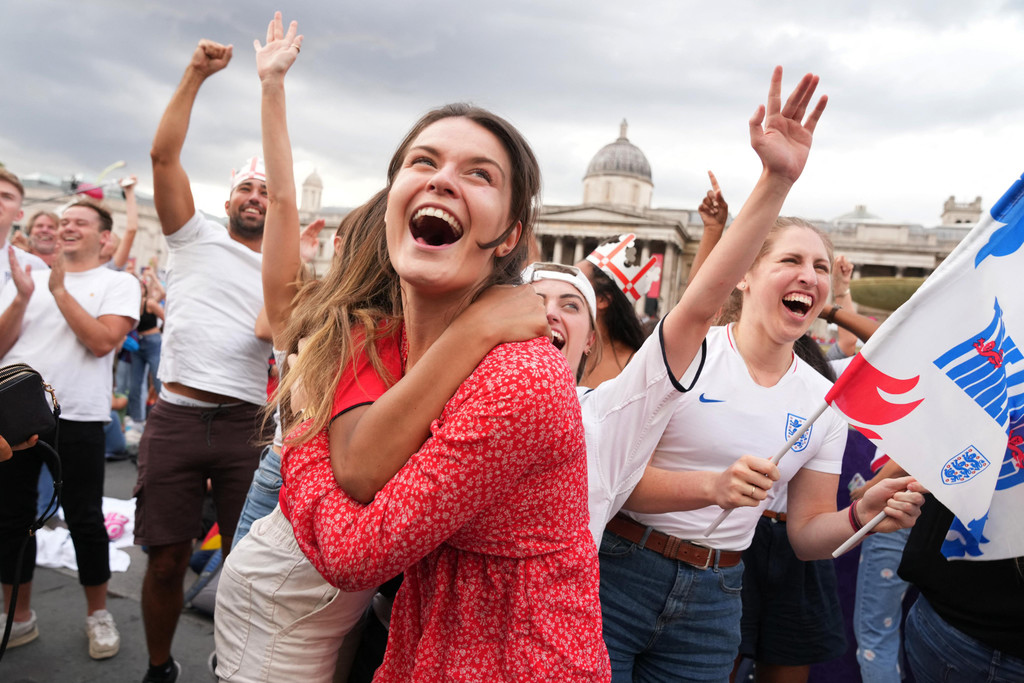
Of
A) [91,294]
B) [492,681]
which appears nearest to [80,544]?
[91,294]

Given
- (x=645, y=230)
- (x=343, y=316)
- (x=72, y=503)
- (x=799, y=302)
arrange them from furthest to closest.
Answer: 1. (x=645, y=230)
2. (x=72, y=503)
3. (x=799, y=302)
4. (x=343, y=316)

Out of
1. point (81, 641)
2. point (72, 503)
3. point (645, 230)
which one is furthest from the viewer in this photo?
point (645, 230)

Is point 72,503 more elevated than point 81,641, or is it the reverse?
point 72,503

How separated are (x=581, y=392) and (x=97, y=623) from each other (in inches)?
112

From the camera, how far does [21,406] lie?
1.92 metres

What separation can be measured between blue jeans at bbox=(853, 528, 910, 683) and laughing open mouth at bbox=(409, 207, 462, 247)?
9.26ft

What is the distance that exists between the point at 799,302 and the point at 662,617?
1052mm

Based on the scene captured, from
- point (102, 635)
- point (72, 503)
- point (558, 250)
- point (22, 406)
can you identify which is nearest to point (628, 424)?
point (22, 406)

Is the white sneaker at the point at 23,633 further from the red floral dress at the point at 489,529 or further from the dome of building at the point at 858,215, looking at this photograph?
the dome of building at the point at 858,215

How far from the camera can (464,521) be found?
1.15m

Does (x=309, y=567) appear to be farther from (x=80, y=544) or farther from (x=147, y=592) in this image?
(x=80, y=544)

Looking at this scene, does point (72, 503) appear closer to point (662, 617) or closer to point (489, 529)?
point (662, 617)

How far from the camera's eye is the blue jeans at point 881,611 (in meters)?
3.22

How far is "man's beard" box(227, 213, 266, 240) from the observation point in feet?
11.4
